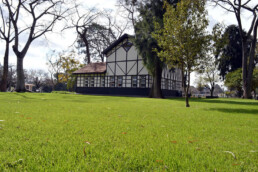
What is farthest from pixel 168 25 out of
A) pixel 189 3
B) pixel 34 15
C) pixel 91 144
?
pixel 34 15

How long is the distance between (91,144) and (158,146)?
85cm

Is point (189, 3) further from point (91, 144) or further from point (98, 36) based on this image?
point (98, 36)

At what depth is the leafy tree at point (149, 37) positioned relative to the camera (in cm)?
1947

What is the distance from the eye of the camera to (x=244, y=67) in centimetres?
2325

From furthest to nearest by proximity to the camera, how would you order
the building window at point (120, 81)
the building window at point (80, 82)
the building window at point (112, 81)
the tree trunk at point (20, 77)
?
the building window at point (80, 82)
the building window at point (112, 81)
the building window at point (120, 81)
the tree trunk at point (20, 77)

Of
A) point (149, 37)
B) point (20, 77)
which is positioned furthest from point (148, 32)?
point (20, 77)

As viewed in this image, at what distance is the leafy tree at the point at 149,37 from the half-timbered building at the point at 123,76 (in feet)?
11.5

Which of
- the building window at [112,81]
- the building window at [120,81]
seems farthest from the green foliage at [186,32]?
the building window at [112,81]

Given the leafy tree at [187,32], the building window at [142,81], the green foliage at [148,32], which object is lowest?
the building window at [142,81]

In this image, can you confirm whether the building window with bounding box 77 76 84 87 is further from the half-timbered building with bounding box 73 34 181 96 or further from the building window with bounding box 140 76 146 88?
the building window with bounding box 140 76 146 88

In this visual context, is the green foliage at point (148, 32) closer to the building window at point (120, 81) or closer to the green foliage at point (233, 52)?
the building window at point (120, 81)

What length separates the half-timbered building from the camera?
2597 centimetres

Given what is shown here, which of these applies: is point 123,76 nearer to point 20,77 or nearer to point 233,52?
point 20,77

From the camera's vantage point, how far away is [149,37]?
1917 centimetres
